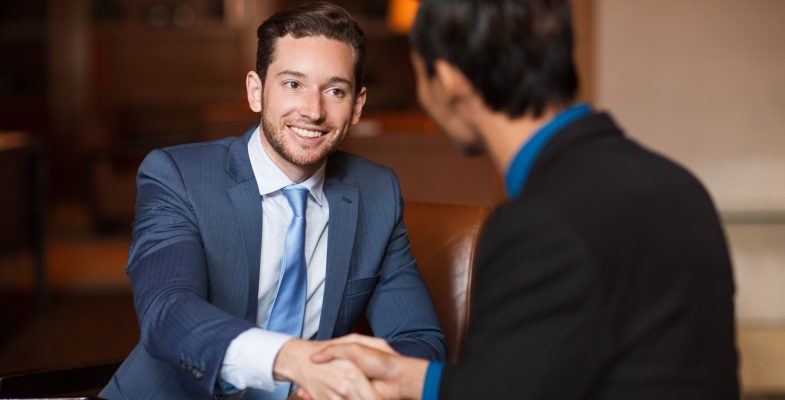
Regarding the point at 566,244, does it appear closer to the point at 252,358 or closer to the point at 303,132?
the point at 252,358

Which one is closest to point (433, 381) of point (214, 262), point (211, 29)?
point (214, 262)

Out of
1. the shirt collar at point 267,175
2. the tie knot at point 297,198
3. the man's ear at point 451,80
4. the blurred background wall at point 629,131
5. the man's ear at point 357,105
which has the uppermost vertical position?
the man's ear at point 451,80

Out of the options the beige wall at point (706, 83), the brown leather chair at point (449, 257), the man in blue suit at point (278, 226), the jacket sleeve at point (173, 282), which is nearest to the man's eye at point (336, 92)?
the man in blue suit at point (278, 226)

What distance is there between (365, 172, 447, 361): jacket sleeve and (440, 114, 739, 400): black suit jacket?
0.77 meters

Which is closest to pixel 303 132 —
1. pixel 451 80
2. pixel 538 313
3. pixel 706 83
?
pixel 451 80

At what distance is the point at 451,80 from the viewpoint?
4.98ft

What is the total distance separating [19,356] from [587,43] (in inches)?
124

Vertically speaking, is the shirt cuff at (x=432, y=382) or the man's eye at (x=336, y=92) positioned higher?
the man's eye at (x=336, y=92)

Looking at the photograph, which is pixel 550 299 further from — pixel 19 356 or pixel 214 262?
pixel 19 356

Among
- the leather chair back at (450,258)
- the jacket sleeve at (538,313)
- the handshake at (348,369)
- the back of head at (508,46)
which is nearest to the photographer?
the jacket sleeve at (538,313)

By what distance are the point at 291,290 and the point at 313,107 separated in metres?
0.38

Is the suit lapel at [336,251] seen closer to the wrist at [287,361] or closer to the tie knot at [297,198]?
the tie knot at [297,198]

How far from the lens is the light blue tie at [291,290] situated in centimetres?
219

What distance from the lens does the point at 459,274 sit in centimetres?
248
